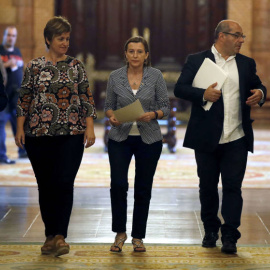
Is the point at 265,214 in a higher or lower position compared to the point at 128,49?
lower

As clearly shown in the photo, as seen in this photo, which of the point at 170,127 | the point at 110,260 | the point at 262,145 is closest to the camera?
the point at 110,260

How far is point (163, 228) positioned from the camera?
20.6 feet

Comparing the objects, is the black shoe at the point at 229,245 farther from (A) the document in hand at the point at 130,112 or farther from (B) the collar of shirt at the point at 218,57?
(B) the collar of shirt at the point at 218,57

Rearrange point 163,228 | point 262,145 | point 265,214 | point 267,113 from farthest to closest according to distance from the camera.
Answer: point 267,113 < point 262,145 < point 265,214 < point 163,228

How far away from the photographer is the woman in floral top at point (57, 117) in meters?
5.12

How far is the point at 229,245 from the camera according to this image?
5391 mm

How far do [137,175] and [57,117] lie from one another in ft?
2.38

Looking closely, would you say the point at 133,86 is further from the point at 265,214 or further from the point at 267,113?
the point at 267,113

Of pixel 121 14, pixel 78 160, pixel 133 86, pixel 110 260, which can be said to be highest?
pixel 121 14

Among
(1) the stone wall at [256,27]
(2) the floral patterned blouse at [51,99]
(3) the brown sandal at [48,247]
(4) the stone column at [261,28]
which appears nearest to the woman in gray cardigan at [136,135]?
(2) the floral patterned blouse at [51,99]

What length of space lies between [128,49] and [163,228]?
1.63m

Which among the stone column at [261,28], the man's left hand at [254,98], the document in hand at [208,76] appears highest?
the stone column at [261,28]

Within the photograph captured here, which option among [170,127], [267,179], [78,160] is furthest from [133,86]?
[170,127]

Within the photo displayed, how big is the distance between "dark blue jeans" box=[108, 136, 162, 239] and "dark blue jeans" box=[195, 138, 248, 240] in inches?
17.3
